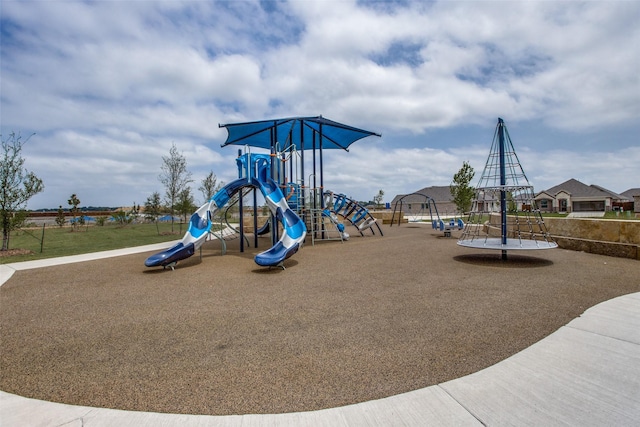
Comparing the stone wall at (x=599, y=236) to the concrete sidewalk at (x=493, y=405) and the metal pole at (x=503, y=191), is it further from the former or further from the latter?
the concrete sidewalk at (x=493, y=405)

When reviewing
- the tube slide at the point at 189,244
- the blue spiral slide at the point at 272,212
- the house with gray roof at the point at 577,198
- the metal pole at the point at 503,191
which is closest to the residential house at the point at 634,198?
the house with gray roof at the point at 577,198

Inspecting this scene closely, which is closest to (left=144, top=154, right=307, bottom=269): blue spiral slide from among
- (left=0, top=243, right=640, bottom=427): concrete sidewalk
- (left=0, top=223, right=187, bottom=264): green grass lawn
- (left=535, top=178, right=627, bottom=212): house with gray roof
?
(left=0, top=243, right=640, bottom=427): concrete sidewalk

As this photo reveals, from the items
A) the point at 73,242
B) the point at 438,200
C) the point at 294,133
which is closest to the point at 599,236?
the point at 294,133

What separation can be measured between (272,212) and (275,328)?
6336 mm

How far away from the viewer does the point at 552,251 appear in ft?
33.1

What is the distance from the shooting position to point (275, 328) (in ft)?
15.0

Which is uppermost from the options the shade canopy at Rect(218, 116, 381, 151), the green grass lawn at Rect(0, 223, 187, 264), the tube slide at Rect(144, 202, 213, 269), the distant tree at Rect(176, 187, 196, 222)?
the shade canopy at Rect(218, 116, 381, 151)

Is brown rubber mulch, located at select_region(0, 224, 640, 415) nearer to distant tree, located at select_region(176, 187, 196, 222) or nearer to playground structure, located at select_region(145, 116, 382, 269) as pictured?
playground structure, located at select_region(145, 116, 382, 269)

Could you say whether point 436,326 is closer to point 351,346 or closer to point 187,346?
point 351,346

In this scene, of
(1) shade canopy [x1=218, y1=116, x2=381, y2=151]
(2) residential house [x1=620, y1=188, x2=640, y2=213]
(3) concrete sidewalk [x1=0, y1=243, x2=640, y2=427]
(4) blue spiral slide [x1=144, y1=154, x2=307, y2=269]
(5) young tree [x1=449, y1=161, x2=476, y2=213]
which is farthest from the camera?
(2) residential house [x1=620, y1=188, x2=640, y2=213]

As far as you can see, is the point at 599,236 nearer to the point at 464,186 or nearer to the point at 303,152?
the point at 303,152

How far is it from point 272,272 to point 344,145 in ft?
38.4

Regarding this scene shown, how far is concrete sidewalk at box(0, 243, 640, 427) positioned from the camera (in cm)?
255

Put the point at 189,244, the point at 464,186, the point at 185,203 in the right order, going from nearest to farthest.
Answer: the point at 189,244 < the point at 185,203 < the point at 464,186
